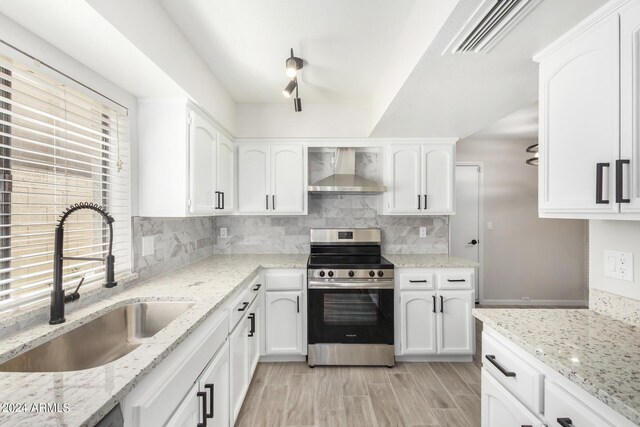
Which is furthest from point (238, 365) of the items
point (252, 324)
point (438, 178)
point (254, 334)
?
point (438, 178)

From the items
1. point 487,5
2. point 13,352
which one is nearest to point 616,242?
point 487,5

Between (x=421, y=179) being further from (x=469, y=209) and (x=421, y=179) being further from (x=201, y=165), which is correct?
(x=201, y=165)

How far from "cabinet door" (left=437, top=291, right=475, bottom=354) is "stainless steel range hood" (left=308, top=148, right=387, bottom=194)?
115cm

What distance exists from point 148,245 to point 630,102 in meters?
2.46

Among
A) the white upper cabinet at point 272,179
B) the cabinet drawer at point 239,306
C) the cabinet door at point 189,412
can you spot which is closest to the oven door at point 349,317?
the cabinet drawer at point 239,306

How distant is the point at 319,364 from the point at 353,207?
1.58 m

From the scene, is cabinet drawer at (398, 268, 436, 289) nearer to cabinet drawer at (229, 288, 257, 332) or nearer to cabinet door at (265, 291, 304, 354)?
cabinet door at (265, 291, 304, 354)

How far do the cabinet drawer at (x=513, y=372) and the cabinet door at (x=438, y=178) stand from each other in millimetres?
1721

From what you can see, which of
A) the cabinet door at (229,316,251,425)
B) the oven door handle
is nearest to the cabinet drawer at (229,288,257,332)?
the cabinet door at (229,316,251,425)

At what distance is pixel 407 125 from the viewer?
2.48 m

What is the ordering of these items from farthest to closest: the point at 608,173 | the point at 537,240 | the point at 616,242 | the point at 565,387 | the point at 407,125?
the point at 537,240
the point at 407,125
the point at 616,242
the point at 608,173
the point at 565,387

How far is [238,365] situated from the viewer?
1857mm

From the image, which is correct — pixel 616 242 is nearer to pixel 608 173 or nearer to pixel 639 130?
pixel 608 173

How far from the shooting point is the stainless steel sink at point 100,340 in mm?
1051
